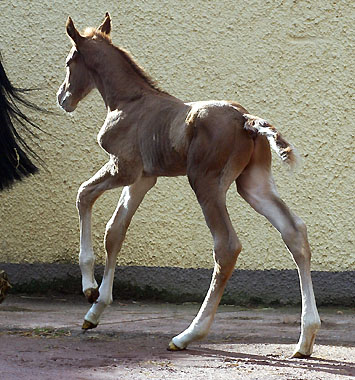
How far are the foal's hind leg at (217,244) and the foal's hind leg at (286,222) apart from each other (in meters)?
0.23

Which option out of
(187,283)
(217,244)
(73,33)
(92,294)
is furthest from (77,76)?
(187,283)

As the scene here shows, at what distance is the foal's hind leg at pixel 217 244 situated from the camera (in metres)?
3.68

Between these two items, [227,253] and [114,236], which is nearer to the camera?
[227,253]

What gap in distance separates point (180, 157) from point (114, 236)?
0.71 meters

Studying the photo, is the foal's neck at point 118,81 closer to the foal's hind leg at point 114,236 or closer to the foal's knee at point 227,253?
the foal's hind leg at point 114,236

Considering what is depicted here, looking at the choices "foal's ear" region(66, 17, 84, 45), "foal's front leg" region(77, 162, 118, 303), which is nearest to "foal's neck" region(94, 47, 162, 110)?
"foal's ear" region(66, 17, 84, 45)

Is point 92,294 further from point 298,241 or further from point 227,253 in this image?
point 298,241

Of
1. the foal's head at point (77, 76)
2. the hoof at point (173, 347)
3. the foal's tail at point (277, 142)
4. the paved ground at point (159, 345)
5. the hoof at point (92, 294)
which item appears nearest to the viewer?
the paved ground at point (159, 345)

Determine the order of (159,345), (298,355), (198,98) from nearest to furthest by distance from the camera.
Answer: (298,355), (159,345), (198,98)

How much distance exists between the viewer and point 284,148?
11.4 ft

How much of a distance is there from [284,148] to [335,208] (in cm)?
198

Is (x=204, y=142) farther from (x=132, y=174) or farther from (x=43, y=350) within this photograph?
(x=43, y=350)

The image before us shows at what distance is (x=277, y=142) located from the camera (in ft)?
11.5

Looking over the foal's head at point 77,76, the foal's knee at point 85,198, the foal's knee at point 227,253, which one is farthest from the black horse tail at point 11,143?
the foal's knee at point 227,253
